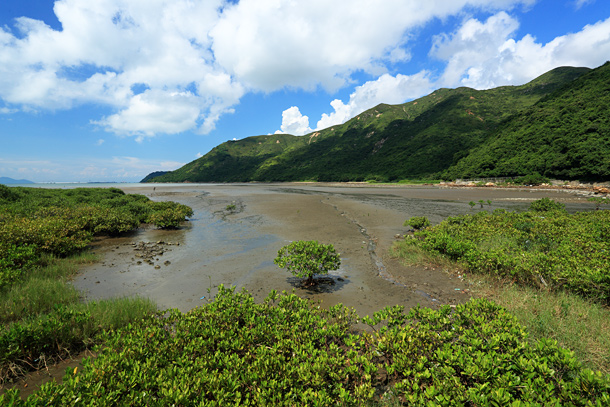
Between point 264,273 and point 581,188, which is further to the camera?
point 581,188

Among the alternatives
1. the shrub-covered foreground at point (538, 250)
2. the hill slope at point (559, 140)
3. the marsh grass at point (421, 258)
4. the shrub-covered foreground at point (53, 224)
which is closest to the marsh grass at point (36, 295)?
the shrub-covered foreground at point (53, 224)

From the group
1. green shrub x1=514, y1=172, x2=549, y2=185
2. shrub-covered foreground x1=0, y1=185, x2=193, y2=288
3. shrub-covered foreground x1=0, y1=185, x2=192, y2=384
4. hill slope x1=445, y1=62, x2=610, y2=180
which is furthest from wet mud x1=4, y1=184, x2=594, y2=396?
hill slope x1=445, y1=62, x2=610, y2=180

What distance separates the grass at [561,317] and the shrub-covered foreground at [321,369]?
116 cm

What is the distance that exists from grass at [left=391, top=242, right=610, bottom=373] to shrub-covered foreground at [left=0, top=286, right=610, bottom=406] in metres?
1.16

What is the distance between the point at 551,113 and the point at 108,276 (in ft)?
359

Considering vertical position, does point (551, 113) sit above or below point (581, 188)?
above

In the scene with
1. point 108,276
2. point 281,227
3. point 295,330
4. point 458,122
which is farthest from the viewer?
point 458,122

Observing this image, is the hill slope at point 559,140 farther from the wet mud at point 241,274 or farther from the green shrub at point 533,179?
the wet mud at point 241,274

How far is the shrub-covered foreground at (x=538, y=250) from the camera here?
19.9 ft

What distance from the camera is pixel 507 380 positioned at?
2904mm

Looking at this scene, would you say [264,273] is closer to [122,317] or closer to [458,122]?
[122,317]

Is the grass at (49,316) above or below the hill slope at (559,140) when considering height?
below

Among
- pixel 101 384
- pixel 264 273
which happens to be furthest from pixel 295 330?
pixel 264 273

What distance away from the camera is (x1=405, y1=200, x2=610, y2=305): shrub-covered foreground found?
6.06 meters
